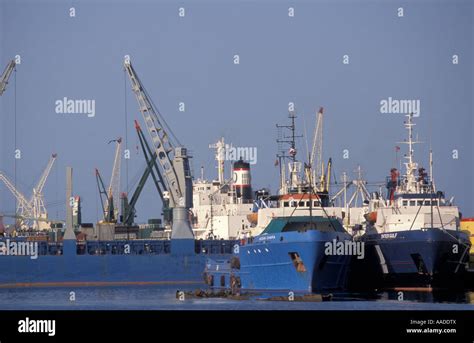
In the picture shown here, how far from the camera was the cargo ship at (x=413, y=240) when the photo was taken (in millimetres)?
62375

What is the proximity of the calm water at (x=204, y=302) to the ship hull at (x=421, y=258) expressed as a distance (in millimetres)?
1282

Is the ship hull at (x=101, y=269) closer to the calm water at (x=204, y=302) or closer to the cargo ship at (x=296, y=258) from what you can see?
the calm water at (x=204, y=302)

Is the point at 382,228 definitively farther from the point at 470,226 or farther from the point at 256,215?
the point at 470,226

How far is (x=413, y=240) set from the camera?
2482 inches

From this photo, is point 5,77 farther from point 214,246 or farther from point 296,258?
point 296,258

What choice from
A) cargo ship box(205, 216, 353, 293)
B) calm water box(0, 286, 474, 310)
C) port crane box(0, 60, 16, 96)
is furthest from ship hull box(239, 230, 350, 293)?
port crane box(0, 60, 16, 96)

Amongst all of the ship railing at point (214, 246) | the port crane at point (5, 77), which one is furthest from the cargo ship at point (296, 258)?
the port crane at point (5, 77)

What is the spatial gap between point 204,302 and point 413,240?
1304cm

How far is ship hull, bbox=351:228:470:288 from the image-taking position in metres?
62.1

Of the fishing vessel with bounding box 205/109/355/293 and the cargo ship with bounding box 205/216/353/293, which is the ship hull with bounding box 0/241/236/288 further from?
the cargo ship with bounding box 205/216/353/293

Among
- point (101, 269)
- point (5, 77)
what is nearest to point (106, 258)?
point (101, 269)

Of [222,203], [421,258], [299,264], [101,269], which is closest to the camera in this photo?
[299,264]
